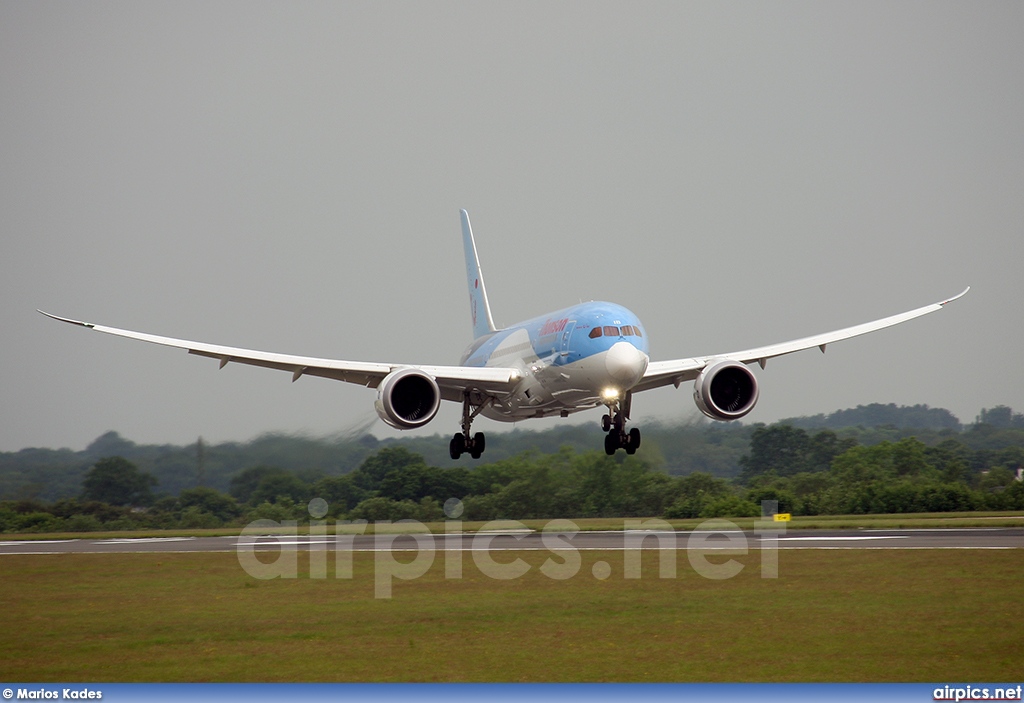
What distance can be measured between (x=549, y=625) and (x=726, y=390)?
17.5 meters

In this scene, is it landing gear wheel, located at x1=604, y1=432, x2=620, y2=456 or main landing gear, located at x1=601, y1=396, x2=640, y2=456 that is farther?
landing gear wheel, located at x1=604, y1=432, x2=620, y2=456

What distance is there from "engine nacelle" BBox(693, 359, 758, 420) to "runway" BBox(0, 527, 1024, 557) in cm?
457

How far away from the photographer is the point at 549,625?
25906 mm

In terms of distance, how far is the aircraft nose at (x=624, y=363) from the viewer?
36688 millimetres

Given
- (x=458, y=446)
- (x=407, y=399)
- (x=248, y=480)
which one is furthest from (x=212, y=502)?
(x=407, y=399)

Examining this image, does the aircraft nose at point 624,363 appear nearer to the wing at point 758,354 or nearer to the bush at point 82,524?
the wing at point 758,354

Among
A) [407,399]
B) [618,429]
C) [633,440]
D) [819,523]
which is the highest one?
[407,399]

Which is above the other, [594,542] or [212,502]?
[212,502]

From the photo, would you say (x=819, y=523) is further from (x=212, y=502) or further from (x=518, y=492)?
(x=212, y=502)

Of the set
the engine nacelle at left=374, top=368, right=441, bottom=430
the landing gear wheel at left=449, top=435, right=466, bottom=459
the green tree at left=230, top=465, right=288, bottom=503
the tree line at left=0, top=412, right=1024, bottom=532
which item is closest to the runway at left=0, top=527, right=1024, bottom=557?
the green tree at left=230, top=465, right=288, bottom=503

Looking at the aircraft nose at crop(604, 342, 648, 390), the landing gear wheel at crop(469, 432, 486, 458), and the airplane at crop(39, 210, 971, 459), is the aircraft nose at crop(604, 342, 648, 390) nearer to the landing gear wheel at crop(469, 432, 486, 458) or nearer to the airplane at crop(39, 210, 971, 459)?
the airplane at crop(39, 210, 971, 459)

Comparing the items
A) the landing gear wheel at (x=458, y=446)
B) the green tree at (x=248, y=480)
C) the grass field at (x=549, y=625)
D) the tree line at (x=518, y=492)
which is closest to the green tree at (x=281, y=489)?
the tree line at (x=518, y=492)

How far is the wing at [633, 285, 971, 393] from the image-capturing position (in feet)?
137

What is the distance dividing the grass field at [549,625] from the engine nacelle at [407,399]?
6497mm
